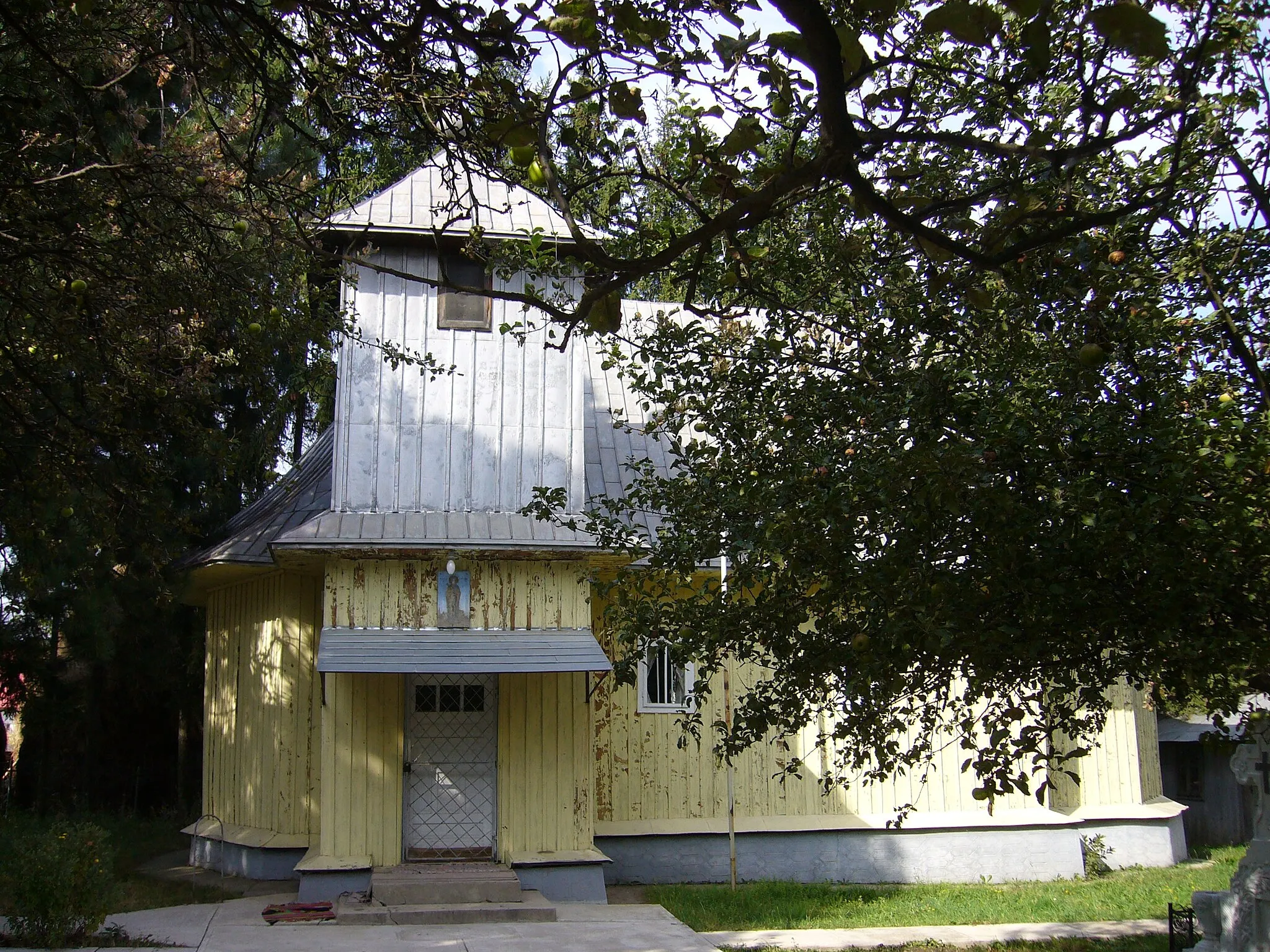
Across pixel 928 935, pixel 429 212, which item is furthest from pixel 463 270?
pixel 928 935

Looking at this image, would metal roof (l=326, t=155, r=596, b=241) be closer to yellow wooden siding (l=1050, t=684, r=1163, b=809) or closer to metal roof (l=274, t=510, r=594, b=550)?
metal roof (l=274, t=510, r=594, b=550)

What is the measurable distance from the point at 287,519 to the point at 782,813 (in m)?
6.68

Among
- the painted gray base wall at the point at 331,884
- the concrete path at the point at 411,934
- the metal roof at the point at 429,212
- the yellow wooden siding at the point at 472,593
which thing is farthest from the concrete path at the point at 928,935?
the metal roof at the point at 429,212

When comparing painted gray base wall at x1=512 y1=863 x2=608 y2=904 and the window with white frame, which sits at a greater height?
the window with white frame

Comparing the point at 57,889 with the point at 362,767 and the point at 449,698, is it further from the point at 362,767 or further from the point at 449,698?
the point at 449,698

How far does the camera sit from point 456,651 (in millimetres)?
10703

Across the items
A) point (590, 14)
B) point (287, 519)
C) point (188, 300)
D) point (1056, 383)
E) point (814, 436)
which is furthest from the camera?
point (287, 519)

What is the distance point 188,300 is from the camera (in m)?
7.32

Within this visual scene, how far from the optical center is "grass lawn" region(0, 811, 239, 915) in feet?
35.5

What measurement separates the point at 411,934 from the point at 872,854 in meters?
6.36

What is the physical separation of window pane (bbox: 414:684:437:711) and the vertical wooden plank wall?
280 mm

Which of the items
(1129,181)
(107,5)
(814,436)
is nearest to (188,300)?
(107,5)

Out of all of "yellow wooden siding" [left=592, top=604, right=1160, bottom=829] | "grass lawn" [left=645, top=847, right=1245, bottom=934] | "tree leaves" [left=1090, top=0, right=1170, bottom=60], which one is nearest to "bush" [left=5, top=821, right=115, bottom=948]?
"grass lawn" [left=645, top=847, right=1245, bottom=934]

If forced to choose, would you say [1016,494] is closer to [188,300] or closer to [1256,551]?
[1256,551]
